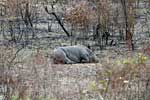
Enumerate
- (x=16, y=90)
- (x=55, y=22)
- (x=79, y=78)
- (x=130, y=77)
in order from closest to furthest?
(x=16, y=90) → (x=130, y=77) → (x=79, y=78) → (x=55, y=22)

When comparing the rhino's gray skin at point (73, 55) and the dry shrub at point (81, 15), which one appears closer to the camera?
the rhino's gray skin at point (73, 55)

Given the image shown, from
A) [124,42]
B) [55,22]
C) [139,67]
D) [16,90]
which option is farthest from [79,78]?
[55,22]

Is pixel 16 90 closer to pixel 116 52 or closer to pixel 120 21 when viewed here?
pixel 116 52

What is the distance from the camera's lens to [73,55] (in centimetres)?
1188

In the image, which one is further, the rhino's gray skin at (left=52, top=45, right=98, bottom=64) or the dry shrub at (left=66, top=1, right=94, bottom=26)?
the dry shrub at (left=66, top=1, right=94, bottom=26)

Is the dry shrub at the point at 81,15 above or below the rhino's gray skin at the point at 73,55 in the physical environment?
above

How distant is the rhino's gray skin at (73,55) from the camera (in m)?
11.6

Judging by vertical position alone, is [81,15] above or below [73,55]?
above

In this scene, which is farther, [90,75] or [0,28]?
[0,28]

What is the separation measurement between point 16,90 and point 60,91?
1535 mm

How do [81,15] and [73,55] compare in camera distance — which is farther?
[81,15]

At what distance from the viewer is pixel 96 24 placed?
14742 mm

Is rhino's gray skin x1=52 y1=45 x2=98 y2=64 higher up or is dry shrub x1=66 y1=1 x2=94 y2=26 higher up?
dry shrub x1=66 y1=1 x2=94 y2=26

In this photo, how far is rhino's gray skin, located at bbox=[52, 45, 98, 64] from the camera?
11.6m
